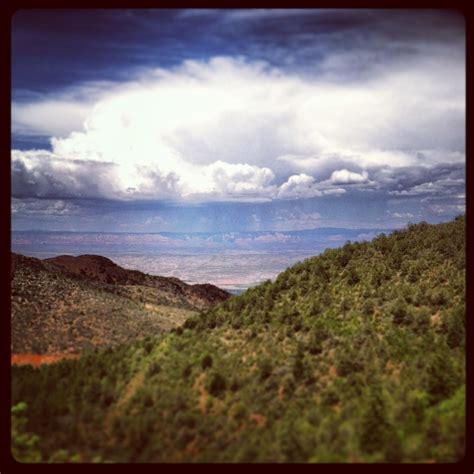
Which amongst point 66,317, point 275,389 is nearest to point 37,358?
point 66,317

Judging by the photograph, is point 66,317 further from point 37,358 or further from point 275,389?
point 275,389

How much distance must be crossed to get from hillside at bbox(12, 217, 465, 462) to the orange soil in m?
0.21

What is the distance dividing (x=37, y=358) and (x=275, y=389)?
6.15m

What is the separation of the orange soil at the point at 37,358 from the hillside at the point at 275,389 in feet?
0.68

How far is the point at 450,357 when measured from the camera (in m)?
12.1

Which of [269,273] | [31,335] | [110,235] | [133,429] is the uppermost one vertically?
[110,235]

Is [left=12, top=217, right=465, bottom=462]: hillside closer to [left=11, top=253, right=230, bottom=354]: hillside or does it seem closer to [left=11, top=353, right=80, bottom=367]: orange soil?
[left=11, top=353, right=80, bottom=367]: orange soil

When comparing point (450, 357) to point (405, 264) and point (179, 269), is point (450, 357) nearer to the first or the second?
point (405, 264)

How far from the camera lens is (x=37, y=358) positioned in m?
12.1

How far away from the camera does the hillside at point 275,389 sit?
1064 centimetres

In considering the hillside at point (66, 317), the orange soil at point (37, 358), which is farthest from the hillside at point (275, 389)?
the hillside at point (66, 317)

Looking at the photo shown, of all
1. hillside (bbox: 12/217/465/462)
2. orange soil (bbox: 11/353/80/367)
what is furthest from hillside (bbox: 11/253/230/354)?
hillside (bbox: 12/217/465/462)
